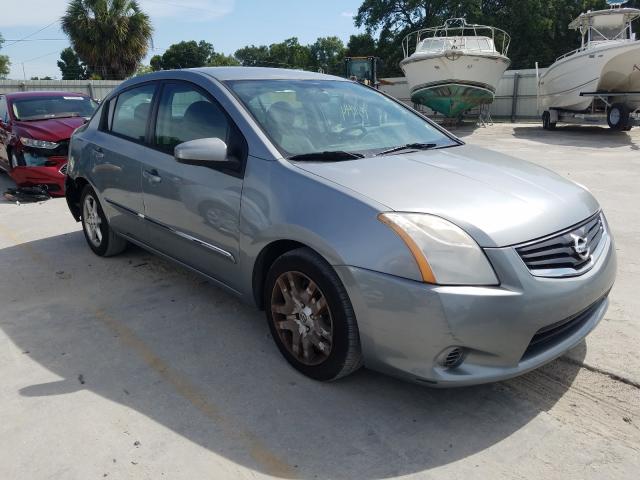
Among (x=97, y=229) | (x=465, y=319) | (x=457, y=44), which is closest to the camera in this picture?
(x=465, y=319)

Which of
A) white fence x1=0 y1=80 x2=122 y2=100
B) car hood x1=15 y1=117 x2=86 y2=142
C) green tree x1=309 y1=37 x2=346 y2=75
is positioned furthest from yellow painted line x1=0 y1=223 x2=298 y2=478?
green tree x1=309 y1=37 x2=346 y2=75

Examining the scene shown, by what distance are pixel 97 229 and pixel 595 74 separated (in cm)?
1548

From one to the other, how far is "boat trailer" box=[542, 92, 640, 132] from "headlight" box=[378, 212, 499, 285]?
15506 millimetres

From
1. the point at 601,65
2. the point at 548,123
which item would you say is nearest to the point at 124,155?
the point at 601,65

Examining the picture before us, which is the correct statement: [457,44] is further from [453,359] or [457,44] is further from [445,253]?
[453,359]

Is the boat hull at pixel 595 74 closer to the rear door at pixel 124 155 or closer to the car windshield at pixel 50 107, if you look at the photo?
the car windshield at pixel 50 107

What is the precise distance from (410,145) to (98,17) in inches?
1145

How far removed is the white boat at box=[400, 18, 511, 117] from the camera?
1831 cm

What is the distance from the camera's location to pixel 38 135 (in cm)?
826

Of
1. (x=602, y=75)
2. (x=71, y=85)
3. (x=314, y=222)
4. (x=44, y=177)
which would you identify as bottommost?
(x=44, y=177)

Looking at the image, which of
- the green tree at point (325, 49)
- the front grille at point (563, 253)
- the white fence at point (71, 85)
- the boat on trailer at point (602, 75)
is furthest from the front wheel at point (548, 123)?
the green tree at point (325, 49)

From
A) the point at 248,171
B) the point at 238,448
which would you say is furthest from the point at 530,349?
the point at 248,171

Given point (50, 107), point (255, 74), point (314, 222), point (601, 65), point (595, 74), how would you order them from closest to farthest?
point (314, 222) → point (255, 74) → point (50, 107) → point (601, 65) → point (595, 74)

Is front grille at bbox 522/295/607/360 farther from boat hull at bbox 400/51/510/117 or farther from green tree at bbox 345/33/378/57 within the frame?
green tree at bbox 345/33/378/57
